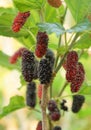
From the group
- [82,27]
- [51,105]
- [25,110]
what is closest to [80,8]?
[82,27]

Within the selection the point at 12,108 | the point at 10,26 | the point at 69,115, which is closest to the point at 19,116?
the point at 69,115

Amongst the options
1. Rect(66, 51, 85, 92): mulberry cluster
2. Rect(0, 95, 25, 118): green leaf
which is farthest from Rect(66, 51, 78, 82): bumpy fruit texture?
Rect(0, 95, 25, 118): green leaf

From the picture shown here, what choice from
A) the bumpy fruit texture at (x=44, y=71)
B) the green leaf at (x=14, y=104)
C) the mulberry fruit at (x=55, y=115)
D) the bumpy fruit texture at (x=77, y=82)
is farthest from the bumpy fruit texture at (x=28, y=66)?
the green leaf at (x=14, y=104)

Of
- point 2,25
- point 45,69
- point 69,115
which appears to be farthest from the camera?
point 69,115

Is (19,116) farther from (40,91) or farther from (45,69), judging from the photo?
(45,69)

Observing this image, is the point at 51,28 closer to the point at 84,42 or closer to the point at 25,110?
the point at 84,42

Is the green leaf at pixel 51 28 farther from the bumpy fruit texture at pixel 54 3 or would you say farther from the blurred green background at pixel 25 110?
the blurred green background at pixel 25 110
